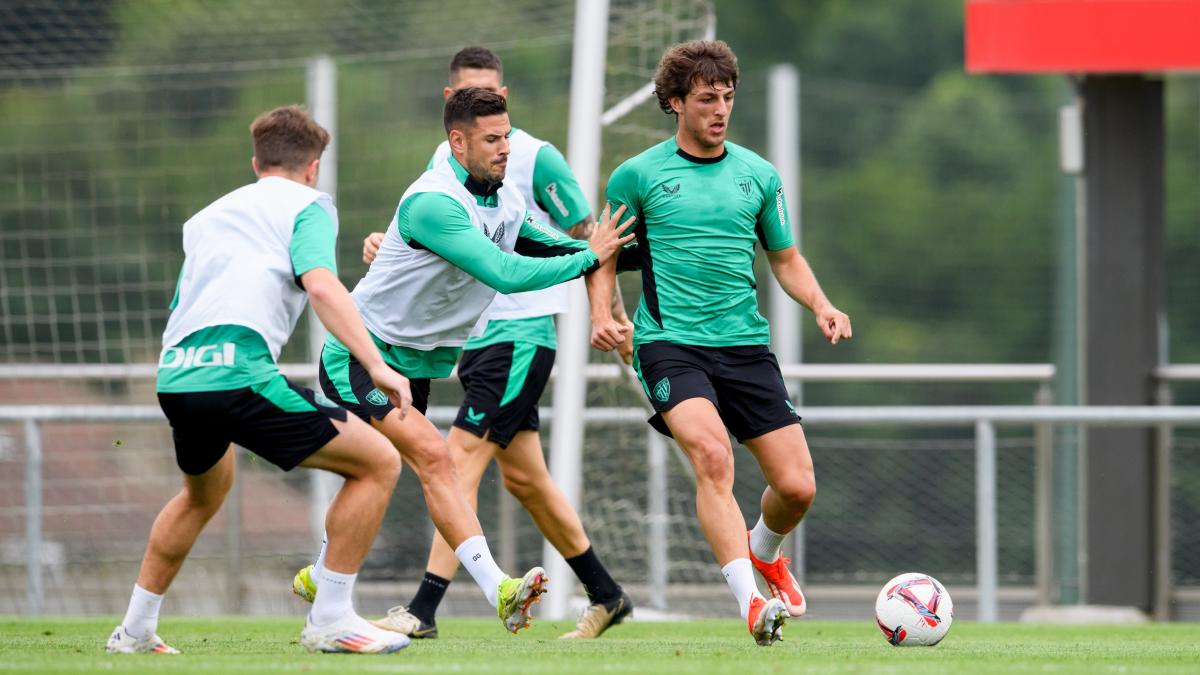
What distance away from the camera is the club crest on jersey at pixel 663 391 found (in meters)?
6.79

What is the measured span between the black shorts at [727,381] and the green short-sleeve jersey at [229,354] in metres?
1.42

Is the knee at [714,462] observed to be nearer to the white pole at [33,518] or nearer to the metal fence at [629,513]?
the metal fence at [629,513]

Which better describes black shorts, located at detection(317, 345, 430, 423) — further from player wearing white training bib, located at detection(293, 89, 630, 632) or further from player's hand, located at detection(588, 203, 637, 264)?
player's hand, located at detection(588, 203, 637, 264)

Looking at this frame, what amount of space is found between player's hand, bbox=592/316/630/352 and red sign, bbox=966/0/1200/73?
15.5 ft

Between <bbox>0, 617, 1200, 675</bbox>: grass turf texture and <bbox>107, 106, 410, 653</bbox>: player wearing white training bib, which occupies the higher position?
<bbox>107, 106, 410, 653</bbox>: player wearing white training bib

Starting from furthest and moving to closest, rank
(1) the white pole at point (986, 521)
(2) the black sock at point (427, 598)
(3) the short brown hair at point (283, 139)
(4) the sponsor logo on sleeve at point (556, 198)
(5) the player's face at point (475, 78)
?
(1) the white pole at point (986, 521), (5) the player's face at point (475, 78), (4) the sponsor logo on sleeve at point (556, 198), (2) the black sock at point (427, 598), (3) the short brown hair at point (283, 139)

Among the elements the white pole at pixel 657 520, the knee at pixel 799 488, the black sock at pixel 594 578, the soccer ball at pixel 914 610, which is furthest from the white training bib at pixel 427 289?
the white pole at pixel 657 520

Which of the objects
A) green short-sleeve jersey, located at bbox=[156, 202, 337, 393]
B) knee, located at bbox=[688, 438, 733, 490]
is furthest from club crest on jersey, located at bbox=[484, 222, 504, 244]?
knee, located at bbox=[688, 438, 733, 490]

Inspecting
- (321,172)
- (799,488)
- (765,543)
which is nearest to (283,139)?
(799,488)

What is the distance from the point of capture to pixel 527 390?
7.59 meters

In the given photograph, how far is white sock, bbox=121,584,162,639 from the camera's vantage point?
6.29m

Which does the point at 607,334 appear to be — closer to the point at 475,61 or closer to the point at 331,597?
the point at 331,597

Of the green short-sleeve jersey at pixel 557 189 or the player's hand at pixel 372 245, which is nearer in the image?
the player's hand at pixel 372 245

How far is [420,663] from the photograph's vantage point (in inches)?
227
